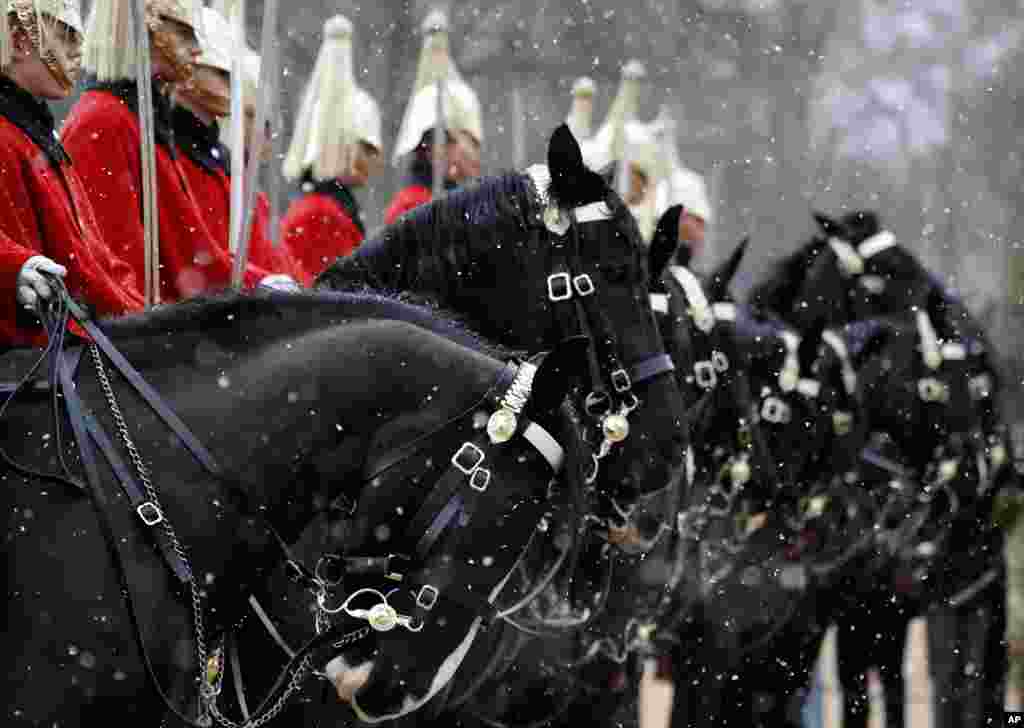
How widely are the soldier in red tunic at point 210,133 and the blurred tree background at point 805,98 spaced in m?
9.64

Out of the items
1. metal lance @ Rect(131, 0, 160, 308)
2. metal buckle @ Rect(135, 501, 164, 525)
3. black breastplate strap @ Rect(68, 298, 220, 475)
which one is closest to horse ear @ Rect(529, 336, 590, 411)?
black breastplate strap @ Rect(68, 298, 220, 475)

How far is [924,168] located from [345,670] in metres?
22.2

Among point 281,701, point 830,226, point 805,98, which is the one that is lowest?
point 281,701

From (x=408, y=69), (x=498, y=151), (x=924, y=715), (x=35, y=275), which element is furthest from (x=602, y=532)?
(x=498, y=151)

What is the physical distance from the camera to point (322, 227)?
7711 mm

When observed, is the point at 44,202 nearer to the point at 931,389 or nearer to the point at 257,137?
the point at 257,137

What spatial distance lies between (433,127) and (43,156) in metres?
3.65

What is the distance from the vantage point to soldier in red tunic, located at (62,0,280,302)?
5.57 metres

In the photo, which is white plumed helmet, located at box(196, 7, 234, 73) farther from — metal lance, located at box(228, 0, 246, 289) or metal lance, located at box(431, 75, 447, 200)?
metal lance, located at box(431, 75, 447, 200)

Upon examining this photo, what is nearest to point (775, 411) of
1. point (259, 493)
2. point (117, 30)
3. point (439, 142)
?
point (439, 142)

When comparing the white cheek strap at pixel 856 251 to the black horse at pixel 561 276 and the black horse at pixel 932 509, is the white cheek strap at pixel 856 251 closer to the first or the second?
the black horse at pixel 932 509

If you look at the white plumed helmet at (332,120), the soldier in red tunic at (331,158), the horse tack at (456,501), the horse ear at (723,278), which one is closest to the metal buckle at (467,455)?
the horse tack at (456,501)

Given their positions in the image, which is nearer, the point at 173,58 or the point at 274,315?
the point at 274,315

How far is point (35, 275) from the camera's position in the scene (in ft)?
14.0
